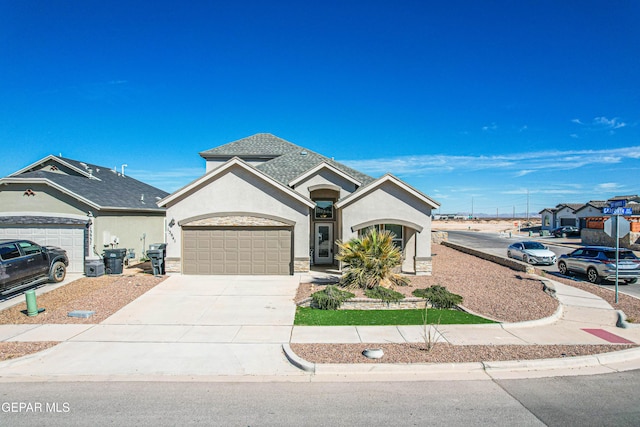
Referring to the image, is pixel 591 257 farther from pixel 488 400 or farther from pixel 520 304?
pixel 488 400

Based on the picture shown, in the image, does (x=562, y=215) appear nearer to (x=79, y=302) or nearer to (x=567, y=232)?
(x=567, y=232)

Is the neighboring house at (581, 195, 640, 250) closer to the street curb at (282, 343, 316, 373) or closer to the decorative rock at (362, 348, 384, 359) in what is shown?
the decorative rock at (362, 348, 384, 359)

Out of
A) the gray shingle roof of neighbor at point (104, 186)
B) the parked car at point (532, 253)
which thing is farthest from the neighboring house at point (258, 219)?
the parked car at point (532, 253)

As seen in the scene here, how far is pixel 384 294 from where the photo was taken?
1165 centimetres

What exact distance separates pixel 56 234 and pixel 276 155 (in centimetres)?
1335

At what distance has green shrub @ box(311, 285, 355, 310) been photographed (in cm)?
1102

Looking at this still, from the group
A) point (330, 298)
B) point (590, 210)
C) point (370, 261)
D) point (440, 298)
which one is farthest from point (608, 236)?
point (330, 298)

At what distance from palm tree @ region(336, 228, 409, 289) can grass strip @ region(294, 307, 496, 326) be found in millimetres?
1863

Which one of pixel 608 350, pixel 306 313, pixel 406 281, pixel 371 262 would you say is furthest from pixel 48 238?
pixel 608 350

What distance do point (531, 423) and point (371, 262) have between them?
25.5 ft

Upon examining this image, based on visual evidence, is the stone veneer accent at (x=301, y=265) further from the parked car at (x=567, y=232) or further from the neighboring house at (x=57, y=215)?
the parked car at (x=567, y=232)

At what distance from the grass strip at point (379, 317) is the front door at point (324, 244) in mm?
7703

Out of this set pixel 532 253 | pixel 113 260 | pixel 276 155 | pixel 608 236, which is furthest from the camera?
pixel 608 236

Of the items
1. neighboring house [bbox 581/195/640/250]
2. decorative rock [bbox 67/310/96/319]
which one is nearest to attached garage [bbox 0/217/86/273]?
decorative rock [bbox 67/310/96/319]
